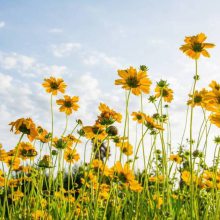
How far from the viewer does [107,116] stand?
219 cm

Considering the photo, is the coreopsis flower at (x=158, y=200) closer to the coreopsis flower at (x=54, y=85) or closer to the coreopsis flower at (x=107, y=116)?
the coreopsis flower at (x=107, y=116)

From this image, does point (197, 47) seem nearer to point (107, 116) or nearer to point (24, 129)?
point (107, 116)

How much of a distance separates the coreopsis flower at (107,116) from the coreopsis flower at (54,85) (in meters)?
0.97

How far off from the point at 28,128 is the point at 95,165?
1.40 metres

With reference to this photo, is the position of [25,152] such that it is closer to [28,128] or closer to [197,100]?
[28,128]

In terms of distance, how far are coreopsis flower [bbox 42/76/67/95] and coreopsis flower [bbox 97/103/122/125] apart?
0.97 metres

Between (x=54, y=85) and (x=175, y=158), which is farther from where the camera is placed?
(x=175, y=158)

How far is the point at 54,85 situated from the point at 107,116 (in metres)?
1.17

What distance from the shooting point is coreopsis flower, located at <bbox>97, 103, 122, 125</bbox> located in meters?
2.15

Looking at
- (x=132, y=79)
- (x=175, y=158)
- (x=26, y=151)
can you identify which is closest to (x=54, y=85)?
(x=26, y=151)

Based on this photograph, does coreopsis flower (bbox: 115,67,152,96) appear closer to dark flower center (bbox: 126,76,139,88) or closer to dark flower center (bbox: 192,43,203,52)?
dark flower center (bbox: 126,76,139,88)

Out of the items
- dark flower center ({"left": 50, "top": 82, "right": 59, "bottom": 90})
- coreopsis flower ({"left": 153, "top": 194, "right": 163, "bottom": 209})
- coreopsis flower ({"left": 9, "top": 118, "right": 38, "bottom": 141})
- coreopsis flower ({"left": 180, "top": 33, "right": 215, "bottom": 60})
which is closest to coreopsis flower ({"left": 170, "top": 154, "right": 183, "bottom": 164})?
coreopsis flower ({"left": 153, "top": 194, "right": 163, "bottom": 209})

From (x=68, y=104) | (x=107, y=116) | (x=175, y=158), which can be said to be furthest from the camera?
(x=175, y=158)

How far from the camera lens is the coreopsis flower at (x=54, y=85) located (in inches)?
127
